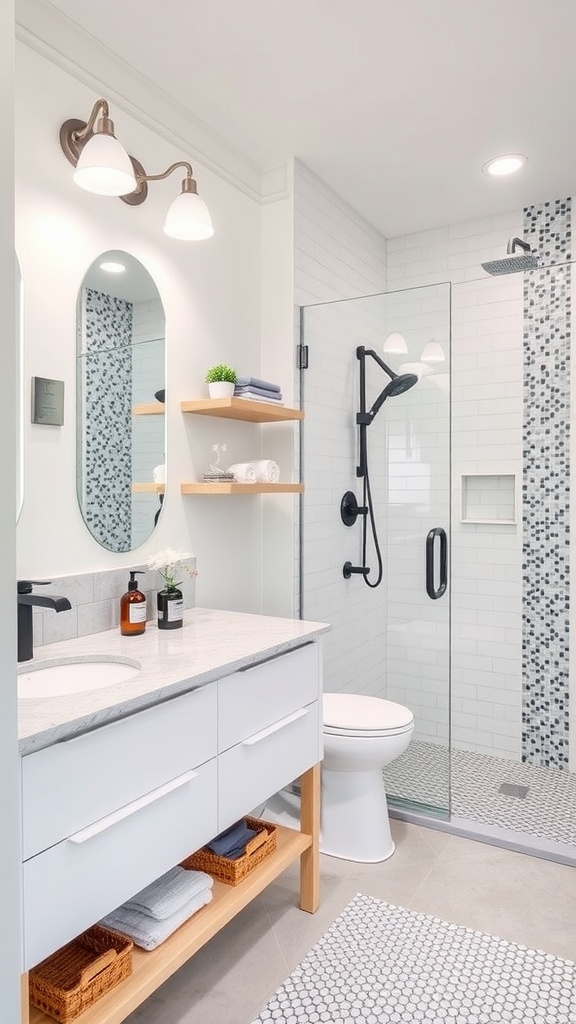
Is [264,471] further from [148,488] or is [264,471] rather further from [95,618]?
[95,618]

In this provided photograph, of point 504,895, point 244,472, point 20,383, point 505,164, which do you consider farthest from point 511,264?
point 504,895

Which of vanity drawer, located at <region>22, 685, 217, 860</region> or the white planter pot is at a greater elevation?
the white planter pot

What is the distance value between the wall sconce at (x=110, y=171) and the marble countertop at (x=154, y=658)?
4.05ft

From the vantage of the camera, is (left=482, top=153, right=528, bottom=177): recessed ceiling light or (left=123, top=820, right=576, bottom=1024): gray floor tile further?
(left=482, top=153, right=528, bottom=177): recessed ceiling light

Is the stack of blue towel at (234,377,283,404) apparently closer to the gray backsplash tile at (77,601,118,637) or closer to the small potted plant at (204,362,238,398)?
the small potted plant at (204,362,238,398)

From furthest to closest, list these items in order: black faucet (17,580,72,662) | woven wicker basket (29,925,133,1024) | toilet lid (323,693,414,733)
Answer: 1. toilet lid (323,693,414,733)
2. black faucet (17,580,72,662)
3. woven wicker basket (29,925,133,1024)

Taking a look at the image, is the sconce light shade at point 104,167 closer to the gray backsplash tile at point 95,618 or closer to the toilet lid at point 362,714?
the gray backsplash tile at point 95,618

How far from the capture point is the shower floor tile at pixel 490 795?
2635 mm

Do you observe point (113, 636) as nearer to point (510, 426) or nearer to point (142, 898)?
point (142, 898)

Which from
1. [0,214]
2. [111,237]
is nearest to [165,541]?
[111,237]

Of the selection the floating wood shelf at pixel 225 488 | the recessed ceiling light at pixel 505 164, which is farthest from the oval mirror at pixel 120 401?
the recessed ceiling light at pixel 505 164

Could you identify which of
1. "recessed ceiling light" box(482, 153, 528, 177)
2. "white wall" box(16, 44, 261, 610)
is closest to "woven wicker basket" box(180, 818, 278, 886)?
"white wall" box(16, 44, 261, 610)

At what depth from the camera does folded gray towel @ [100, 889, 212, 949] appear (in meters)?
1.56

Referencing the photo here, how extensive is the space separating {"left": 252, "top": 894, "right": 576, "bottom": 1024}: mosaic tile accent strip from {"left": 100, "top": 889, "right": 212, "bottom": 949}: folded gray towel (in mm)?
325
